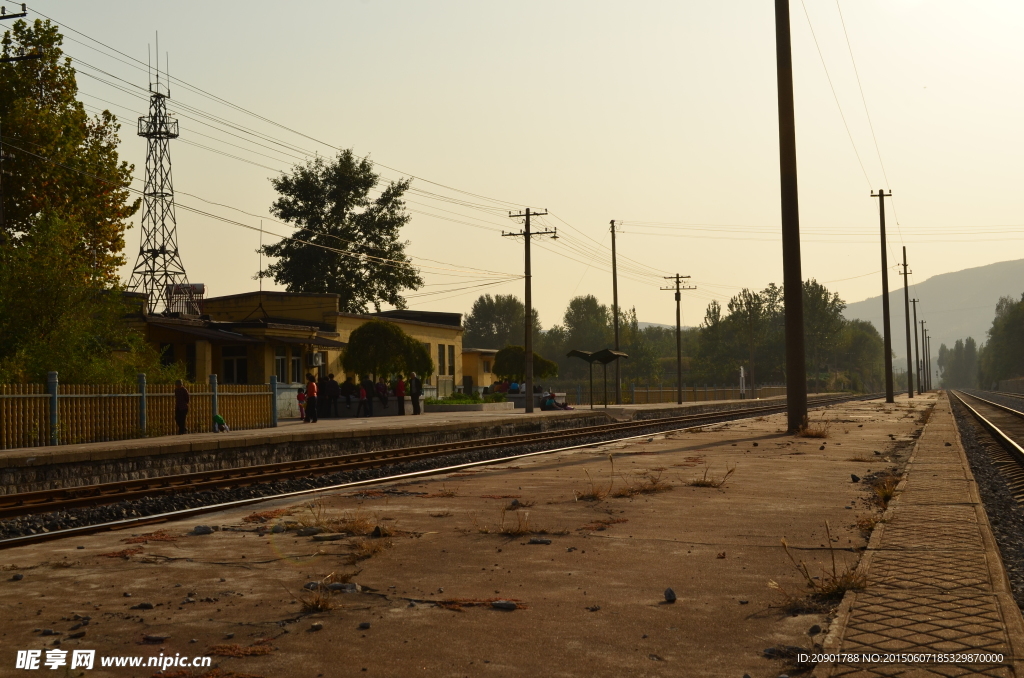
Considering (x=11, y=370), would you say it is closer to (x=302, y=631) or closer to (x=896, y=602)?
(x=302, y=631)

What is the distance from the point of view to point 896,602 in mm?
5422

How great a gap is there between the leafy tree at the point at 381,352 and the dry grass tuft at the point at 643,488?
28.6m

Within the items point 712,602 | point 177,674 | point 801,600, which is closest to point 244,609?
point 177,674

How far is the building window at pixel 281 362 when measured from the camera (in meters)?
38.5

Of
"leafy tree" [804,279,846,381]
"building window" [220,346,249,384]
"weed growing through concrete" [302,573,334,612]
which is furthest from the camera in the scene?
"leafy tree" [804,279,846,381]

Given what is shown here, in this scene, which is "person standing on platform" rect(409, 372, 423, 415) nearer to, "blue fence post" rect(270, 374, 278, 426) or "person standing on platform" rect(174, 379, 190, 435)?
"blue fence post" rect(270, 374, 278, 426)

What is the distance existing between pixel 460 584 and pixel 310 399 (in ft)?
81.9

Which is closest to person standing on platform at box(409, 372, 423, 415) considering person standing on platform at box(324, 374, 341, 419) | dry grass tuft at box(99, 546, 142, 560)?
person standing on platform at box(324, 374, 341, 419)

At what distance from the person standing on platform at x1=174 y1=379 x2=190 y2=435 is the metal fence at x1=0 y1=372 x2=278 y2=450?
14.3 inches

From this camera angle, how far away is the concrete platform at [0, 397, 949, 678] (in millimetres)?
4773

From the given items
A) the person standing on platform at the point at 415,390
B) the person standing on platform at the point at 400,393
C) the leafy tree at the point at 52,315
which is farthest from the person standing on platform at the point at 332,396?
the leafy tree at the point at 52,315

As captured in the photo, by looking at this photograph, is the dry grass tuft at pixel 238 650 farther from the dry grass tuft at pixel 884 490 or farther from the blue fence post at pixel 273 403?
the blue fence post at pixel 273 403

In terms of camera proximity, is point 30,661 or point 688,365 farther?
point 688,365

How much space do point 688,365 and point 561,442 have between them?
412ft
